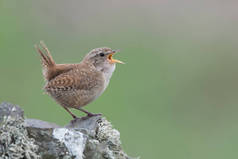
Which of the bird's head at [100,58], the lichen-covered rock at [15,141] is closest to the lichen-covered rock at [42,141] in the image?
the lichen-covered rock at [15,141]

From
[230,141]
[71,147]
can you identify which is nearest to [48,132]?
[71,147]

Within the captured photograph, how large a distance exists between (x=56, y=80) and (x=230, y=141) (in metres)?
4.97

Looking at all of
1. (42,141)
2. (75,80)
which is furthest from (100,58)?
(42,141)

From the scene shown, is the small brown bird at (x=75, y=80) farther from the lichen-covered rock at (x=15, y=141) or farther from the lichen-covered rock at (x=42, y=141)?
the lichen-covered rock at (x=15, y=141)

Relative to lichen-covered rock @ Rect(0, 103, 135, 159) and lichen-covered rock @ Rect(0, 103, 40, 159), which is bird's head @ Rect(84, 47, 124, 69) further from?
lichen-covered rock @ Rect(0, 103, 40, 159)

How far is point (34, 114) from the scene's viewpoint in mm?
8953

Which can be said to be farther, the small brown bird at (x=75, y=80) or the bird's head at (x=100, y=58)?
the bird's head at (x=100, y=58)

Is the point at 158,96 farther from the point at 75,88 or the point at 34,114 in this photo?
the point at 75,88

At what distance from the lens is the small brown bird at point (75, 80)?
4.70 m

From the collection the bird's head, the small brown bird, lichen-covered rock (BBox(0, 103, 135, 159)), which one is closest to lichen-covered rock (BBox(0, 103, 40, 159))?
lichen-covered rock (BBox(0, 103, 135, 159))

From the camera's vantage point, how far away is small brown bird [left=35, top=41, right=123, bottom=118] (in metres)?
4.70

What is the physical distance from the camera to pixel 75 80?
482 centimetres

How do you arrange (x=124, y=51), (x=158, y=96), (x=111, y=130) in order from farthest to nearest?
(x=124, y=51), (x=158, y=96), (x=111, y=130)

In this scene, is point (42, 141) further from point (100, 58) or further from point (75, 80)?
point (100, 58)
